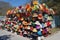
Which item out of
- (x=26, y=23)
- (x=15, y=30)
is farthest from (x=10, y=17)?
(x=26, y=23)

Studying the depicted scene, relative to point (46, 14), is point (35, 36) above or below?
below

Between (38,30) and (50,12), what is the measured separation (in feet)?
3.99

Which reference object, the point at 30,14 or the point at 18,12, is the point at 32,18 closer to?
the point at 30,14

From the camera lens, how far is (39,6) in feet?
41.5

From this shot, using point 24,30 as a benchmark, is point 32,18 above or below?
above

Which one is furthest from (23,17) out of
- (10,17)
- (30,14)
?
(10,17)

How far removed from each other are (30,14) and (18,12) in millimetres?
2976

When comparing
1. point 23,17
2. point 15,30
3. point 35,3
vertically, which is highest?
point 35,3

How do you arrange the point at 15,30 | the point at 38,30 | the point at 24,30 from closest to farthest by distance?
the point at 38,30 < the point at 24,30 < the point at 15,30

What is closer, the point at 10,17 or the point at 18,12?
the point at 18,12

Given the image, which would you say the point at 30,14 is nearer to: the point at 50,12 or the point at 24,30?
the point at 50,12

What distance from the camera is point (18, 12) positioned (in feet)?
50.9

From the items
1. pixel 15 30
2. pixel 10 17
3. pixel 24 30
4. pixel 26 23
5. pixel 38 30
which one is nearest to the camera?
pixel 38 30

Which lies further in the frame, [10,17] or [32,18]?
[10,17]
